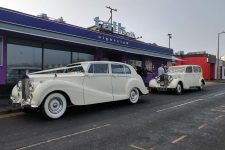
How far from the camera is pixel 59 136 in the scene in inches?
233

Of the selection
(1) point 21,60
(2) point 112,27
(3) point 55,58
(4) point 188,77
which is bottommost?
(4) point 188,77

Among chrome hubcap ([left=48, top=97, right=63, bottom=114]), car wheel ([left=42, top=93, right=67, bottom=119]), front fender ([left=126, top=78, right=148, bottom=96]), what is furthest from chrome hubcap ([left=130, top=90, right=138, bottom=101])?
chrome hubcap ([left=48, top=97, right=63, bottom=114])

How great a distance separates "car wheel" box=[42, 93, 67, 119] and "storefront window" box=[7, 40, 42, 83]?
538cm

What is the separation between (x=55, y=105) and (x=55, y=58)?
6.92m

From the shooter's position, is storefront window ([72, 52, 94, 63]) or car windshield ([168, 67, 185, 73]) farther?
car windshield ([168, 67, 185, 73])

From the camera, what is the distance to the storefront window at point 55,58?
1393 cm

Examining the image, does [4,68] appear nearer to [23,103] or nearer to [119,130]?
[23,103]

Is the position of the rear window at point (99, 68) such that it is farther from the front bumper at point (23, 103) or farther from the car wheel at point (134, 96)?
the front bumper at point (23, 103)

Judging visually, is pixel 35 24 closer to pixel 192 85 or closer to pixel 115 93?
pixel 115 93

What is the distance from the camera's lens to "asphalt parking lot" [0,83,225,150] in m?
5.32

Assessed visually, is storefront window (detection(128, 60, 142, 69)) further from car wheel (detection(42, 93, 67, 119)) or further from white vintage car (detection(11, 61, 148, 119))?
car wheel (detection(42, 93, 67, 119))

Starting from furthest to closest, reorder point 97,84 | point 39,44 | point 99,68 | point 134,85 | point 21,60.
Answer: point 39,44 < point 21,60 < point 134,85 < point 99,68 < point 97,84

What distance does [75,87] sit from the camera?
8414 mm

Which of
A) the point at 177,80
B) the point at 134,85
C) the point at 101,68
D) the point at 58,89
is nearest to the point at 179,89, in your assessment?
the point at 177,80
